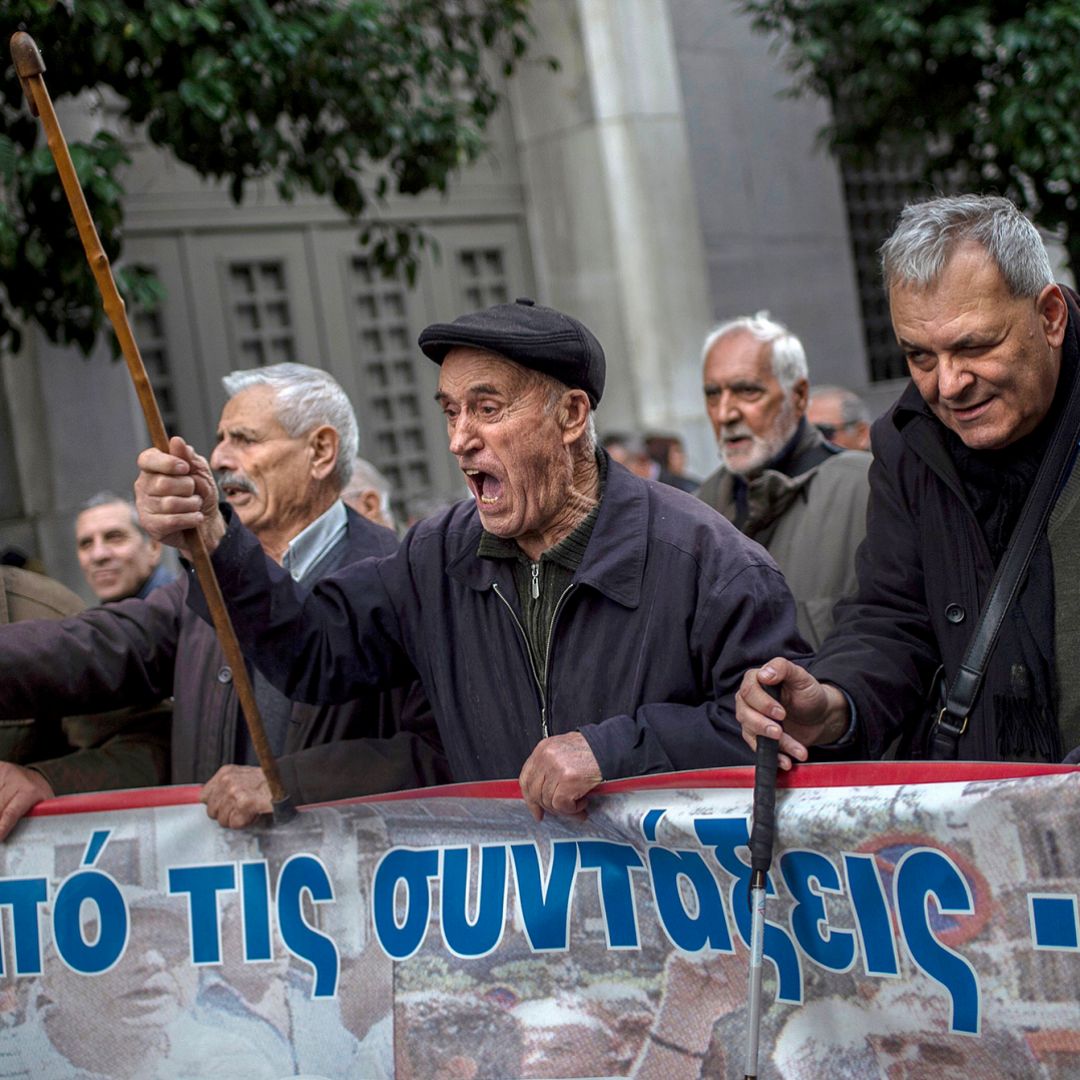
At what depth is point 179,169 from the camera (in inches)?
355

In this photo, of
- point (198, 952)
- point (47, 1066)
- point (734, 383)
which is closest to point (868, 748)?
point (198, 952)

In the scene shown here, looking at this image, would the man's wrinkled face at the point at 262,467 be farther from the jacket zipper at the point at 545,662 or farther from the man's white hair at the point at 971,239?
the man's white hair at the point at 971,239

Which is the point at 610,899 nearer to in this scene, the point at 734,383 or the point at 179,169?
the point at 734,383

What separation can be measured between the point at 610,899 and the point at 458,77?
7.69 metres

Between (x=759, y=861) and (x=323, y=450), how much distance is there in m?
1.74

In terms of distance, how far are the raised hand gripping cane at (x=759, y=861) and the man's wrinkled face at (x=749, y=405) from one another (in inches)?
88.2

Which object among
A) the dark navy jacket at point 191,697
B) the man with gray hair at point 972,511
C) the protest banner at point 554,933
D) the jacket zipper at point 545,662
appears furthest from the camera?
the dark navy jacket at point 191,697

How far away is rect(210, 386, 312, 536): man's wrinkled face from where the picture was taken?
368 centimetres

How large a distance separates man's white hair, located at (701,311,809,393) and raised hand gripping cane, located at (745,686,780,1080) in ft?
7.83

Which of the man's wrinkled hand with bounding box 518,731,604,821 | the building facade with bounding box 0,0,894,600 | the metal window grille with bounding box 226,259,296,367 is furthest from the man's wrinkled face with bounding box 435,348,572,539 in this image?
the metal window grille with bounding box 226,259,296,367

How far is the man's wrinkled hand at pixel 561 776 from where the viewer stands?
8.82 ft

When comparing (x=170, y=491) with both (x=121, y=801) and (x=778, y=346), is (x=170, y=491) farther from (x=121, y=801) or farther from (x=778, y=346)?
(x=778, y=346)

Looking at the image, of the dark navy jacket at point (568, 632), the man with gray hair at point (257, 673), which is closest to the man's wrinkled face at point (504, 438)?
the dark navy jacket at point (568, 632)

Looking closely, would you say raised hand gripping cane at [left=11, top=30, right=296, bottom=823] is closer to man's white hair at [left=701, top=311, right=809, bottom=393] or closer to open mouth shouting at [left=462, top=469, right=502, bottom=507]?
open mouth shouting at [left=462, top=469, right=502, bottom=507]
